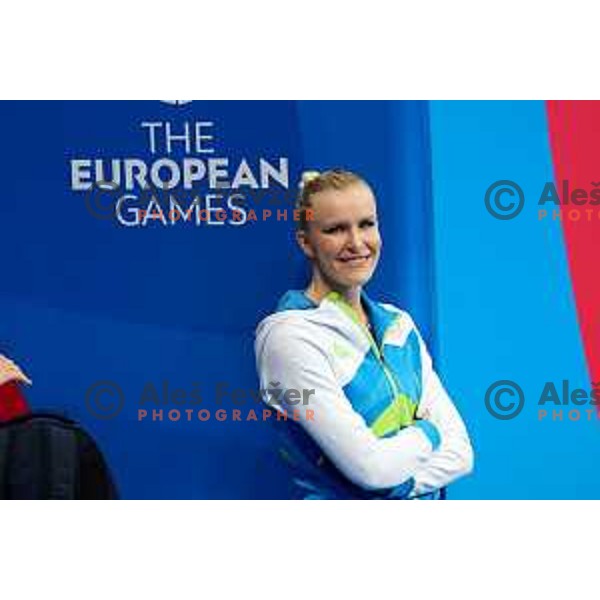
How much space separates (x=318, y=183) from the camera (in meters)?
2.79

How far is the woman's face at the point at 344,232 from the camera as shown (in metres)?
2.79

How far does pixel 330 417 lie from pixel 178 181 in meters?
0.72

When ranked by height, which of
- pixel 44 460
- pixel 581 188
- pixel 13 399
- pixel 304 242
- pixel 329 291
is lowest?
pixel 44 460

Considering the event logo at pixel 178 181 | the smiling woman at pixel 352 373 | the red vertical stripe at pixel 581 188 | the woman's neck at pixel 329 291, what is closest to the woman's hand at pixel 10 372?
the event logo at pixel 178 181

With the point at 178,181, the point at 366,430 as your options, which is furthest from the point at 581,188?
the point at 178,181

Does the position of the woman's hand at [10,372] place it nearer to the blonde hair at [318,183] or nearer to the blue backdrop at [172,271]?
the blue backdrop at [172,271]

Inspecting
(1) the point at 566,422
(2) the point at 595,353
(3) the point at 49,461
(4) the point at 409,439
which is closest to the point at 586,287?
(2) the point at 595,353

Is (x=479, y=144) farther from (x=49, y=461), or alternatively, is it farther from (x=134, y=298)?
(x=49, y=461)

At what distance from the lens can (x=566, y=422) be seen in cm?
287

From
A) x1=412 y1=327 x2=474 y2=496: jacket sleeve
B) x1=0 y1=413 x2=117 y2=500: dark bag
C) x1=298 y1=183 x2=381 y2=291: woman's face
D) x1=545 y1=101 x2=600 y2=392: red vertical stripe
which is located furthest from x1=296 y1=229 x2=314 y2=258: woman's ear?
x1=0 y1=413 x2=117 y2=500: dark bag

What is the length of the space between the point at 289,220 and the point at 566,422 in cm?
90

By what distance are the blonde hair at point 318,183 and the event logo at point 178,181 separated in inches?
1.5

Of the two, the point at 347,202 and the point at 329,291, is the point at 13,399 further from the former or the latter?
the point at 347,202

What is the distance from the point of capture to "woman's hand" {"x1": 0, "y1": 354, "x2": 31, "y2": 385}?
286cm
